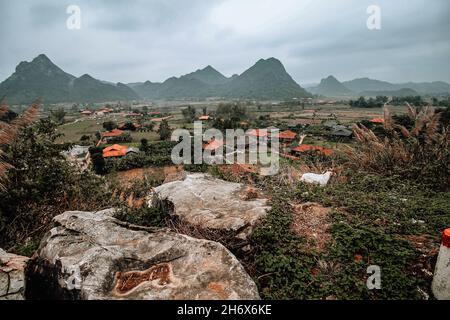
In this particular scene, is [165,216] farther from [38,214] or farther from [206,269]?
[38,214]

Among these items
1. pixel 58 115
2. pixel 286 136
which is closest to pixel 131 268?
pixel 286 136

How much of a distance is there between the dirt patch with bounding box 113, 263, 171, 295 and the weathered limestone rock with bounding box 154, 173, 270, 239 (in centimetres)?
111

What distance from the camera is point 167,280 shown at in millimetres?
2713

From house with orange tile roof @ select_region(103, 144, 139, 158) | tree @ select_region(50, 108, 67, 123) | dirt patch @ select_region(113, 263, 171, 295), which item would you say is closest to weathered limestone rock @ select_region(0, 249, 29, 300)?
dirt patch @ select_region(113, 263, 171, 295)

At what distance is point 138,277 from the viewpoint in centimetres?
279

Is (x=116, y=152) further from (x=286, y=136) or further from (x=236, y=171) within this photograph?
(x=236, y=171)

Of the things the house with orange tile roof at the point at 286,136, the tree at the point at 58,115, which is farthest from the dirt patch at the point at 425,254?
the house with orange tile roof at the point at 286,136

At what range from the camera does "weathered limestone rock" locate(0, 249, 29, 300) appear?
2820mm

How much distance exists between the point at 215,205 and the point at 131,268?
74.9 inches

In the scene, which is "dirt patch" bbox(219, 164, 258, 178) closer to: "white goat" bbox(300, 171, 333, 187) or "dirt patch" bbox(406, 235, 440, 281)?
"white goat" bbox(300, 171, 333, 187)

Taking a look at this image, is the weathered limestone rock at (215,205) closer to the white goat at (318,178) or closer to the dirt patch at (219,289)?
the dirt patch at (219,289)

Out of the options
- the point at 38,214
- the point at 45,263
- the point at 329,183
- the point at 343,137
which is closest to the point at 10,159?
the point at 38,214

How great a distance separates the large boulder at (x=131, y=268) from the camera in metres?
2.57
